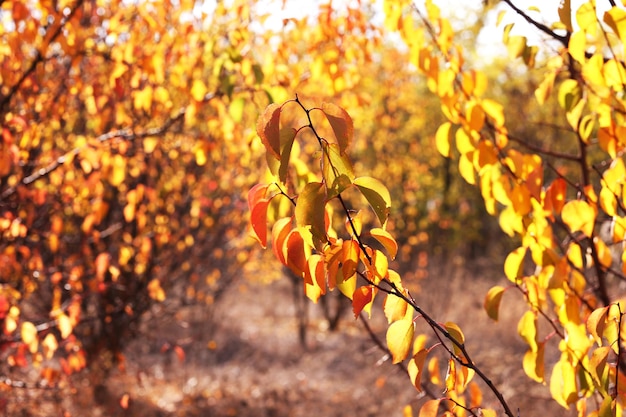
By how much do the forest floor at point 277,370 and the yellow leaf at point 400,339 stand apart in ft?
11.8

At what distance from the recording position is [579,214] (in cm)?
158

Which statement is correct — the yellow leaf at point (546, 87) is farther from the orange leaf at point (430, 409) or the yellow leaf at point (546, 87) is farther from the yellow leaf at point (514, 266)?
the orange leaf at point (430, 409)

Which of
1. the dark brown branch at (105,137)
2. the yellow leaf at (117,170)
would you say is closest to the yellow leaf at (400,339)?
the dark brown branch at (105,137)

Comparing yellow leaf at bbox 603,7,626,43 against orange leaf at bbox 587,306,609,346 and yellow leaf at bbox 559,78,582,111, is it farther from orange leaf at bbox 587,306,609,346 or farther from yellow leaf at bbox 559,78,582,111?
orange leaf at bbox 587,306,609,346

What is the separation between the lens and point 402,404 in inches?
272

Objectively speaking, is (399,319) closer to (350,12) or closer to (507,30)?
(507,30)

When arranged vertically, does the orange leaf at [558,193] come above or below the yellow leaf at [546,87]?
below

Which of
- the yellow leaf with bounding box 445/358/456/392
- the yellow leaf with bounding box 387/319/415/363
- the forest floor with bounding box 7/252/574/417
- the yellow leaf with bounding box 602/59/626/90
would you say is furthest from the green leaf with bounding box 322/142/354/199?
the forest floor with bounding box 7/252/574/417

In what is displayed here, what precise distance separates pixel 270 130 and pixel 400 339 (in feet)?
1.45

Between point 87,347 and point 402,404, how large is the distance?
3.30 metres

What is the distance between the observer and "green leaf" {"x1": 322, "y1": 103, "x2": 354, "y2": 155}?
103 centimetres

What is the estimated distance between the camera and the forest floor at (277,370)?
6406 millimetres

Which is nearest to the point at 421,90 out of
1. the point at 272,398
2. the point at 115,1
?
the point at 272,398

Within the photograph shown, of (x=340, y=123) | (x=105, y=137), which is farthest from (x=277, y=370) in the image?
(x=340, y=123)
